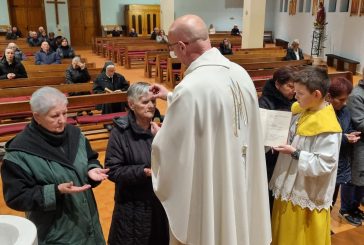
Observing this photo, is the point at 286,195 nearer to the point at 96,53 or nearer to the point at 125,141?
the point at 125,141

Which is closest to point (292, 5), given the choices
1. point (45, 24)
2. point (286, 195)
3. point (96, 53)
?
point (96, 53)

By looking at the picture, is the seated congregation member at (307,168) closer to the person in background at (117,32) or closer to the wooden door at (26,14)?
the person in background at (117,32)

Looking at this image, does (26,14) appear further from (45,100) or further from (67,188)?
(67,188)

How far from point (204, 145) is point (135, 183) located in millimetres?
676

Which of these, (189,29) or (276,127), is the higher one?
(189,29)

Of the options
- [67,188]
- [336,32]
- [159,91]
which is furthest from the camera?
[336,32]

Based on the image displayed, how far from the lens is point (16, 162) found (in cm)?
173

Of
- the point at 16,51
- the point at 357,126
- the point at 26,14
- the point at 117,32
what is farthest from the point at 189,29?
the point at 26,14

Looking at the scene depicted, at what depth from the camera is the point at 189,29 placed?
1.58 meters

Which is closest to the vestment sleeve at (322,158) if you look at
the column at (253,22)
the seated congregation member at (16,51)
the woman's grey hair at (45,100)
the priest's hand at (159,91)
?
the priest's hand at (159,91)

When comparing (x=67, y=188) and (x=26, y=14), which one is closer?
(x=67, y=188)

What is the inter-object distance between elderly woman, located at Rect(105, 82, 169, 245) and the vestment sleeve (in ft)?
2.87

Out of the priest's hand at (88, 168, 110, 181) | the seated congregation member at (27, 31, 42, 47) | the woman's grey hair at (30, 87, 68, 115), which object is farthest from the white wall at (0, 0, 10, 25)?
the priest's hand at (88, 168, 110, 181)

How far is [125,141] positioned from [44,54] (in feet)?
24.6
